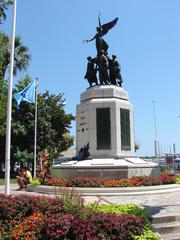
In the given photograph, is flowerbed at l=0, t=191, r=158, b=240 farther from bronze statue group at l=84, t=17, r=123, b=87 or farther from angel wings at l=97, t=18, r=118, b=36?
angel wings at l=97, t=18, r=118, b=36

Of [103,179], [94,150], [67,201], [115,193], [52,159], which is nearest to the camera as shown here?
[67,201]

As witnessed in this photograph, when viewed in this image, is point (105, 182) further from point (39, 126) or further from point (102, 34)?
point (39, 126)

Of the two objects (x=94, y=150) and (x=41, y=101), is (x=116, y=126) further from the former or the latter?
(x=41, y=101)

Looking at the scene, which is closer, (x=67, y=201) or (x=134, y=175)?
(x=67, y=201)

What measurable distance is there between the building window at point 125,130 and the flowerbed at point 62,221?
12265 mm

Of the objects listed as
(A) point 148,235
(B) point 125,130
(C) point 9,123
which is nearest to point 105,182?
(B) point 125,130

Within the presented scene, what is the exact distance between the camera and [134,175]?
18406 mm

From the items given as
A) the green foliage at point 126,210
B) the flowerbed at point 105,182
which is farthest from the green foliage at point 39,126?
the green foliage at point 126,210

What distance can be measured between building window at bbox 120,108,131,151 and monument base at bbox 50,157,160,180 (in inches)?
44.8

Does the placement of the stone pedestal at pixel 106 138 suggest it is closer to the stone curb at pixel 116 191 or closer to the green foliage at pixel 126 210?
the stone curb at pixel 116 191

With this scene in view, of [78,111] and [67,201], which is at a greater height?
[78,111]

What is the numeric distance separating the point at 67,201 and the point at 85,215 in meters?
0.79

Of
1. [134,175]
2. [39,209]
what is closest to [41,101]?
[134,175]

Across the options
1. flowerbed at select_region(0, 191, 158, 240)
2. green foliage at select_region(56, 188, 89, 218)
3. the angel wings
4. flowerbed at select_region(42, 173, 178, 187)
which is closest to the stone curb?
flowerbed at select_region(42, 173, 178, 187)
